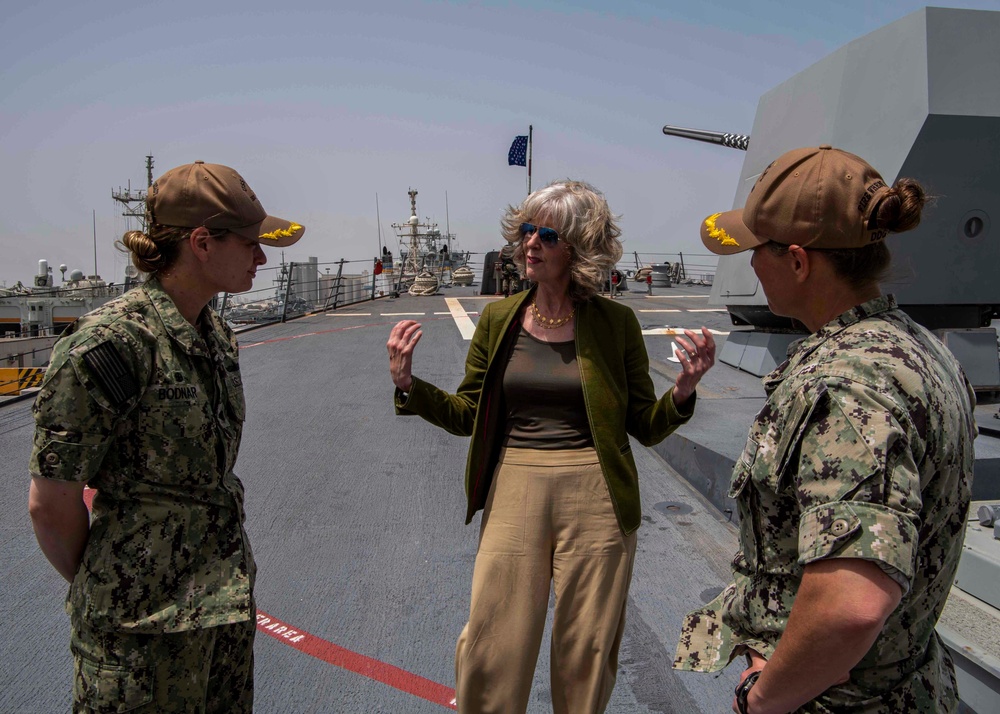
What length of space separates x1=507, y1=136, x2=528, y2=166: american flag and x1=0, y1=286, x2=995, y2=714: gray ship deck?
53.9 ft

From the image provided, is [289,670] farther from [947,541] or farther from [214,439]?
[947,541]

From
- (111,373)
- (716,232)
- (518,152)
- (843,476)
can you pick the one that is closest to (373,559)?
(111,373)

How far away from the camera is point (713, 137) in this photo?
8.89m

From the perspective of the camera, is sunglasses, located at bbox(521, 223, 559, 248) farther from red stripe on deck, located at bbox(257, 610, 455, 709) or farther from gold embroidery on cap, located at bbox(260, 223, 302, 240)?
red stripe on deck, located at bbox(257, 610, 455, 709)

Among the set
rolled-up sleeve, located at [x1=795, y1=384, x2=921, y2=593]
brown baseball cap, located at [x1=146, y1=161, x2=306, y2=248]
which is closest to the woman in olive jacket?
brown baseball cap, located at [x1=146, y1=161, x2=306, y2=248]

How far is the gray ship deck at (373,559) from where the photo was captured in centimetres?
253

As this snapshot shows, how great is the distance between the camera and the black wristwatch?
1277 mm

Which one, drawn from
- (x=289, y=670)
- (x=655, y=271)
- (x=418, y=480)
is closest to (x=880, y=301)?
(x=289, y=670)

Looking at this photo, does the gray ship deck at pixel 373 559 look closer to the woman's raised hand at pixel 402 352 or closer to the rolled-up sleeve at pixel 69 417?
the woman's raised hand at pixel 402 352

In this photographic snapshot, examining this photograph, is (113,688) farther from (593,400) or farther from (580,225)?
(580,225)

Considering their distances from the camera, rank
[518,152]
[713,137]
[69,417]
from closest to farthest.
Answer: [69,417], [713,137], [518,152]

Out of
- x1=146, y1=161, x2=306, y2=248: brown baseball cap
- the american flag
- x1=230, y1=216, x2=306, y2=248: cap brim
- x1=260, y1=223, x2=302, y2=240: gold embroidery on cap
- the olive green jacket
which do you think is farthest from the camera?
the american flag

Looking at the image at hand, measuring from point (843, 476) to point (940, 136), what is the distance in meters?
3.90

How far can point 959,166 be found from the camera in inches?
167
